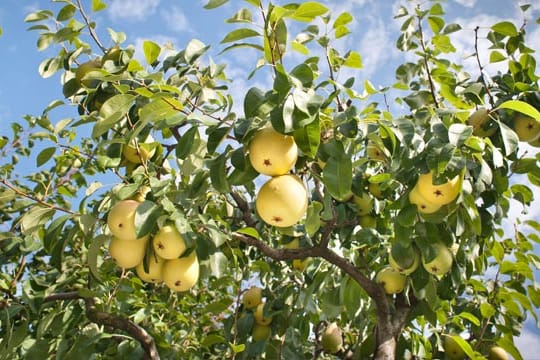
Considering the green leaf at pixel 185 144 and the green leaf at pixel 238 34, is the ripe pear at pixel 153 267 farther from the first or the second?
the green leaf at pixel 238 34

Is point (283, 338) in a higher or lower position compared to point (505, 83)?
lower

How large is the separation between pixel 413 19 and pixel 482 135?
0.95m

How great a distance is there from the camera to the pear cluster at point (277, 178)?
1.55 m

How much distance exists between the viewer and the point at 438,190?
6.25 ft

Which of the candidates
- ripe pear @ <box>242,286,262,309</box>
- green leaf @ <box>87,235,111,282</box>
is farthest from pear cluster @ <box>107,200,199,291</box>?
ripe pear @ <box>242,286,262,309</box>

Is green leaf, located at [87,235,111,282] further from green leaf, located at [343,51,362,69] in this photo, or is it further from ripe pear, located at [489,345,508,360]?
ripe pear, located at [489,345,508,360]

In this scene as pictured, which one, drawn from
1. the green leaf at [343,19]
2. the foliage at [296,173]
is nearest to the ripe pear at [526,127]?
the foliage at [296,173]

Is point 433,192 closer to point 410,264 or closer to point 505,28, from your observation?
point 410,264

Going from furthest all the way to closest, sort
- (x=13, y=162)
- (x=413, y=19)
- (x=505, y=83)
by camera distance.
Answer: (x=13, y=162) → (x=413, y=19) → (x=505, y=83)

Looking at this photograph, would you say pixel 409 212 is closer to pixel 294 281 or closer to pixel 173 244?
pixel 173 244

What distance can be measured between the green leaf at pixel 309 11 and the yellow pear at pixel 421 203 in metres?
0.85

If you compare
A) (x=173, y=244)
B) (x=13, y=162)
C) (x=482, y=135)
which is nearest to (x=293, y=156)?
(x=173, y=244)

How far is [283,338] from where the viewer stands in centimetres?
323

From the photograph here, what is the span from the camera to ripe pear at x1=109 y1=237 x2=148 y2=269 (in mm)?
1943
